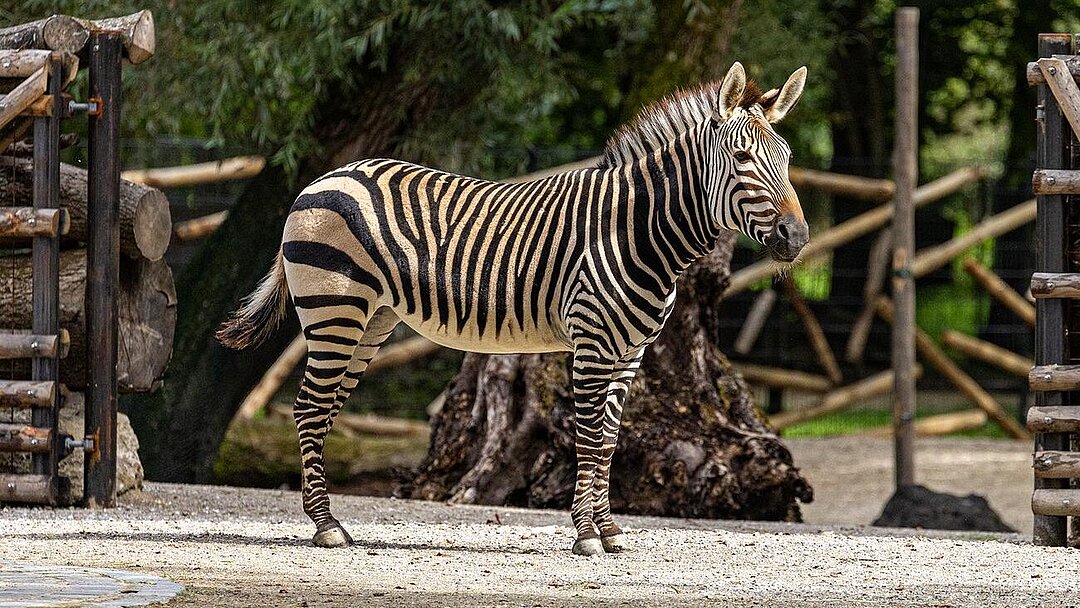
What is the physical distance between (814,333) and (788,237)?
8.04 meters

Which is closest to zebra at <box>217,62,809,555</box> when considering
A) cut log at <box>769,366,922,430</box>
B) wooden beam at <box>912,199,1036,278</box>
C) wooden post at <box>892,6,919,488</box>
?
wooden post at <box>892,6,919,488</box>

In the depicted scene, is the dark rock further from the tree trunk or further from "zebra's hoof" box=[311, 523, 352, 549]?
"zebra's hoof" box=[311, 523, 352, 549]

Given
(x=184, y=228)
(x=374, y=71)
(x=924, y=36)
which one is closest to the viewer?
(x=374, y=71)

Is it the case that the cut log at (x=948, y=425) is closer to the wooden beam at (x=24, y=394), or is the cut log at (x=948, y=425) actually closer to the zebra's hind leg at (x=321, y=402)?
the zebra's hind leg at (x=321, y=402)

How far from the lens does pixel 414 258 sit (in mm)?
5754

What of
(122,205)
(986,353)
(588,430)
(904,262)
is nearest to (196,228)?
Result: (122,205)

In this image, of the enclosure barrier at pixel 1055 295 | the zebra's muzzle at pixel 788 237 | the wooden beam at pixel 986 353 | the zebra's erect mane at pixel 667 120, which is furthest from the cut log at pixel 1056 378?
the wooden beam at pixel 986 353

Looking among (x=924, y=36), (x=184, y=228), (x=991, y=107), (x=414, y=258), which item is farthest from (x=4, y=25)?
(x=991, y=107)

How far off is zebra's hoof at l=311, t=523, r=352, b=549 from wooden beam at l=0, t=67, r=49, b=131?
243cm

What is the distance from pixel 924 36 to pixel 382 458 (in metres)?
9.29

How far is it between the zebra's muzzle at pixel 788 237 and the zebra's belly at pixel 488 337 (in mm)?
1010

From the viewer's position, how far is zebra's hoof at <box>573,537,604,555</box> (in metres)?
5.59

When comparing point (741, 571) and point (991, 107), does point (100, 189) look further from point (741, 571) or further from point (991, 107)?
point (991, 107)

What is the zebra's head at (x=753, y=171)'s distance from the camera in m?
5.38
